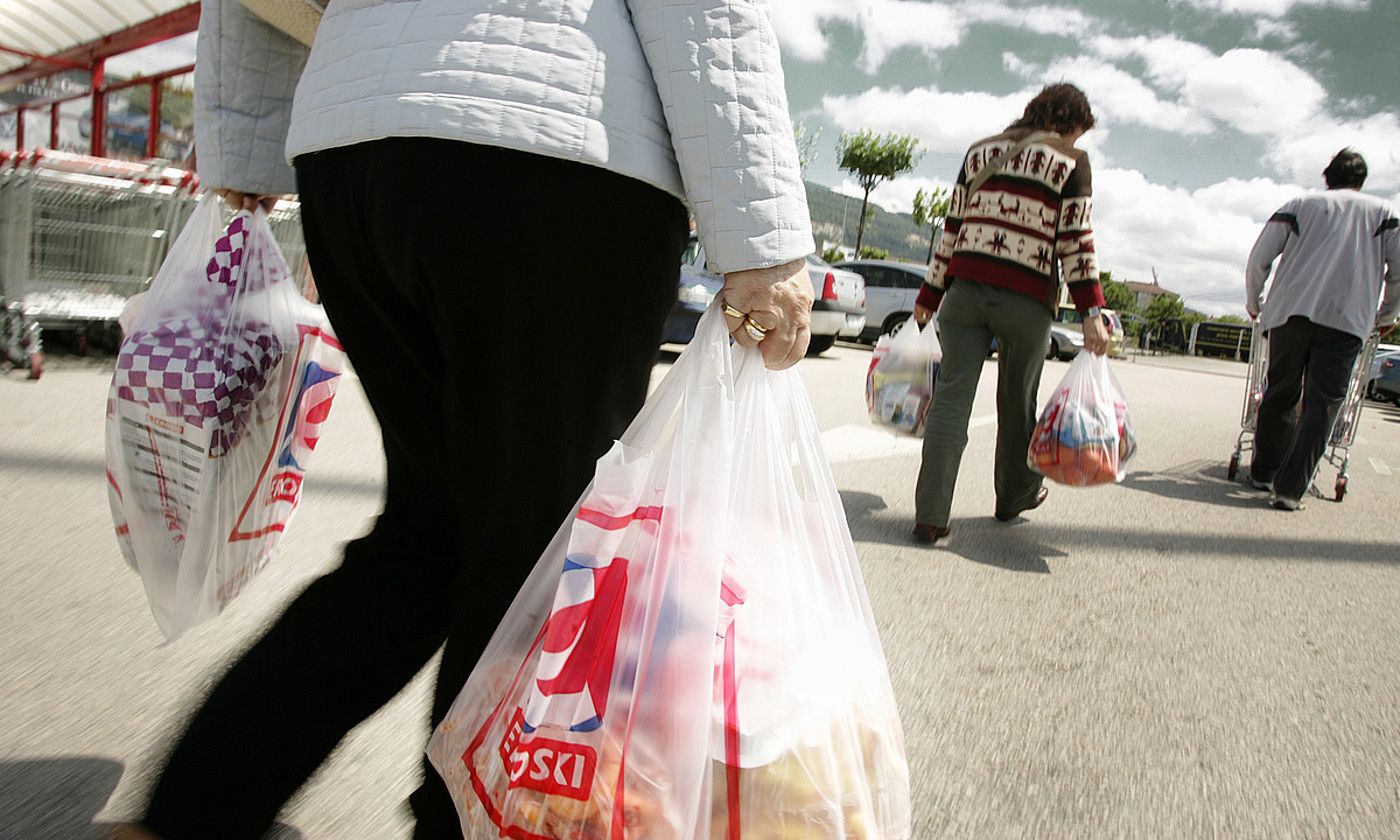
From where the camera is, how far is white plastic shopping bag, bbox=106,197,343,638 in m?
1.37

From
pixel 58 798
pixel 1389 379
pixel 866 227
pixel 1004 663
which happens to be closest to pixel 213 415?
pixel 58 798

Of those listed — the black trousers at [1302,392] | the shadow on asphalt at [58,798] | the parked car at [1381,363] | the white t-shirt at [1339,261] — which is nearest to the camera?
the shadow on asphalt at [58,798]

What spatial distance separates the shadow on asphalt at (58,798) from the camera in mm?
1473

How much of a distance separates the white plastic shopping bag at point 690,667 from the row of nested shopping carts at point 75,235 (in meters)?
4.18

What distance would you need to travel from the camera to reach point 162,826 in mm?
1135

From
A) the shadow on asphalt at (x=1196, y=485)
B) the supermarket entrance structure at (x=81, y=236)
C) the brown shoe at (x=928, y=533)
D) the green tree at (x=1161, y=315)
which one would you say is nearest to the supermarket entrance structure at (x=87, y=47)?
the supermarket entrance structure at (x=81, y=236)

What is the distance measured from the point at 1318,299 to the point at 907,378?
235cm

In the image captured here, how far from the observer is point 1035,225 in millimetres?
3271

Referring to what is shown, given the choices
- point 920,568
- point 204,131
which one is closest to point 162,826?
point 204,131

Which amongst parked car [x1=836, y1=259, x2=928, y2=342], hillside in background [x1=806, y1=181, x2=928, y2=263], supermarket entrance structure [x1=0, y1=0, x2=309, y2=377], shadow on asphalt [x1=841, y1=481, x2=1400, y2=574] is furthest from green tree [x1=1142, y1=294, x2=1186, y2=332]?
supermarket entrance structure [x1=0, y1=0, x2=309, y2=377]

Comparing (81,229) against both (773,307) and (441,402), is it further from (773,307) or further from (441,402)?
(773,307)

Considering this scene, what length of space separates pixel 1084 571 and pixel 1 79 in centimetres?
1556

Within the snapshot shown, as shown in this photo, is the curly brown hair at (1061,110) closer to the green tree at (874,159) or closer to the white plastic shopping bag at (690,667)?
the white plastic shopping bag at (690,667)

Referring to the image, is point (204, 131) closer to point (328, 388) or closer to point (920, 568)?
point (328, 388)
